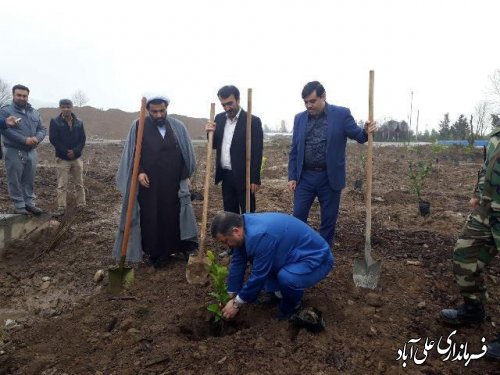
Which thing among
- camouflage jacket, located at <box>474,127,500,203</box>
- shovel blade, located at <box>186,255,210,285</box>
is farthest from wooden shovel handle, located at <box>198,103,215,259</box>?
camouflage jacket, located at <box>474,127,500,203</box>

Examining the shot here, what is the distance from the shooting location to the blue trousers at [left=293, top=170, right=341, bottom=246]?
3902 mm

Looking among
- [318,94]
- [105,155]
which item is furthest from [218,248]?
[105,155]

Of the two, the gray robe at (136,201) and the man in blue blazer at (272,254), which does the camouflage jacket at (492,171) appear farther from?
the gray robe at (136,201)

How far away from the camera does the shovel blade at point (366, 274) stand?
11.8 feet

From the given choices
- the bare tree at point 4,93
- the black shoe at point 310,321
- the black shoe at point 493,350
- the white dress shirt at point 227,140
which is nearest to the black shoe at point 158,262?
the white dress shirt at point 227,140

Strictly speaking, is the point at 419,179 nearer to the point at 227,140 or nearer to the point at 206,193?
the point at 227,140

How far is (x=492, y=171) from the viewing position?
8.73 ft

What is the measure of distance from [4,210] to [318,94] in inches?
212

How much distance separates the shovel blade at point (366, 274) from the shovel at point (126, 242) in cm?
213

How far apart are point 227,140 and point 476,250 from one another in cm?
260

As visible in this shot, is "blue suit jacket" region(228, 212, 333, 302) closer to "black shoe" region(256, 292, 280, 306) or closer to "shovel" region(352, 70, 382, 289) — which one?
"black shoe" region(256, 292, 280, 306)

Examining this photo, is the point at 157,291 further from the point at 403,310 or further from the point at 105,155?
the point at 105,155

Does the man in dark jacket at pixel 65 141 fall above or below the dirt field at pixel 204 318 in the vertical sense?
above

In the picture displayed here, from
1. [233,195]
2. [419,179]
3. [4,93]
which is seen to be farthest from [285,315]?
[4,93]
